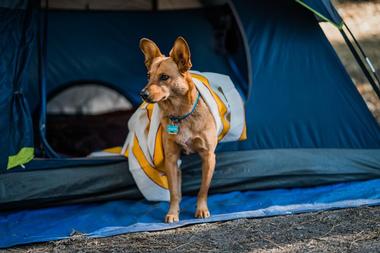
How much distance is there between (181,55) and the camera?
12.9 feet

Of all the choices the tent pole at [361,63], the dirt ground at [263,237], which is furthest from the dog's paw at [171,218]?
the tent pole at [361,63]

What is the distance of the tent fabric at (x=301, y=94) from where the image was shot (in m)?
4.89

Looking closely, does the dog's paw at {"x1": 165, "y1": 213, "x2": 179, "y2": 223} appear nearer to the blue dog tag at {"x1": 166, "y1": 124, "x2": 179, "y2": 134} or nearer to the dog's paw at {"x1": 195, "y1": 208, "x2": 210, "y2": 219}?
the dog's paw at {"x1": 195, "y1": 208, "x2": 210, "y2": 219}

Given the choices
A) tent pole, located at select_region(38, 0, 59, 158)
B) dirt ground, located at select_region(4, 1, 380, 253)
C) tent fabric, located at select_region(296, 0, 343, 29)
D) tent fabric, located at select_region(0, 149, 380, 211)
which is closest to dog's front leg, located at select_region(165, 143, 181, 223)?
dirt ground, located at select_region(4, 1, 380, 253)

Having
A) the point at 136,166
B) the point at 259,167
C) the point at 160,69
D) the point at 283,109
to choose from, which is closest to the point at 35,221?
the point at 136,166

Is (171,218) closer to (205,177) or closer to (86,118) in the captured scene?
(205,177)

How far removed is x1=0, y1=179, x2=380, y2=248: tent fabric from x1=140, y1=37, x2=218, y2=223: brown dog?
0.22m

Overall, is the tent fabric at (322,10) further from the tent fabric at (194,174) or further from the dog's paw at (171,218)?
the dog's paw at (171,218)

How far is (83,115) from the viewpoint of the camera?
672cm

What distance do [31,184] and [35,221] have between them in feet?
1.14

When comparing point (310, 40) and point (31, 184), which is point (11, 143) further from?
point (310, 40)

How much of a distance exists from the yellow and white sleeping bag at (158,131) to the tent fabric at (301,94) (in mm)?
308

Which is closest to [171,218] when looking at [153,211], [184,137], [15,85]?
[153,211]

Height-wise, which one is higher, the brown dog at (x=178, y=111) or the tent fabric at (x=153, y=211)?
the brown dog at (x=178, y=111)
